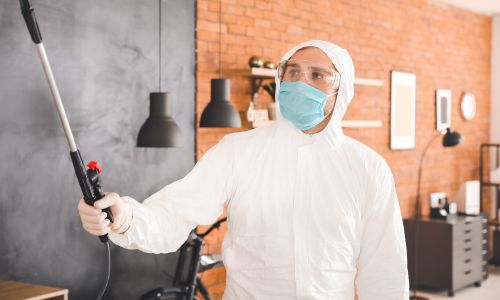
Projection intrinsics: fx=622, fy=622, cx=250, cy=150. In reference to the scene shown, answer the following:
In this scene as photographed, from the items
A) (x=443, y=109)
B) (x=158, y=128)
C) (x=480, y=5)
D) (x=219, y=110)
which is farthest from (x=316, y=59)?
(x=480, y=5)

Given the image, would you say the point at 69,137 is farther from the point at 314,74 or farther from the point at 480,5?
the point at 480,5

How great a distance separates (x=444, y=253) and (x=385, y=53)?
6.55 feet

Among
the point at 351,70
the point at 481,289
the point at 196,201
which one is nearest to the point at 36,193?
the point at 196,201

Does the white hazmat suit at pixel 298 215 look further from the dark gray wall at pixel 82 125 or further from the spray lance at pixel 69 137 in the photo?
the dark gray wall at pixel 82 125

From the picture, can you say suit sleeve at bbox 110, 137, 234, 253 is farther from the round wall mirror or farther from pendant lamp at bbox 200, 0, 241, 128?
the round wall mirror

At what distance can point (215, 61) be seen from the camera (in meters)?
4.30

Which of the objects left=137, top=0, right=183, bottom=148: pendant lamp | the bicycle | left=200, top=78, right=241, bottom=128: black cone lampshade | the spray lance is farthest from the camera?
left=200, top=78, right=241, bottom=128: black cone lampshade

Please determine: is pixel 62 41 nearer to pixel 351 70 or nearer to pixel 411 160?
pixel 351 70

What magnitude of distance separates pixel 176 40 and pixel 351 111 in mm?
2159

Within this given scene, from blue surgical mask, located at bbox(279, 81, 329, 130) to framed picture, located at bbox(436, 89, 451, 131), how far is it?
508cm

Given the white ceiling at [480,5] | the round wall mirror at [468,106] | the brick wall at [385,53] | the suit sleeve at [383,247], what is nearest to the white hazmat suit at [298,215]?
the suit sleeve at [383,247]

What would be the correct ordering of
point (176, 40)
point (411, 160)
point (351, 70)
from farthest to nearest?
point (411, 160) < point (176, 40) < point (351, 70)

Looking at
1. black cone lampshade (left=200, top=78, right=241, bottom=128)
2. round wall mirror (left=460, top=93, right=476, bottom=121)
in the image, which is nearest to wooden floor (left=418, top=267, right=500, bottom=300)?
round wall mirror (left=460, top=93, right=476, bottom=121)

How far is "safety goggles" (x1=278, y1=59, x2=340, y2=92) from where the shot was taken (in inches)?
81.4
